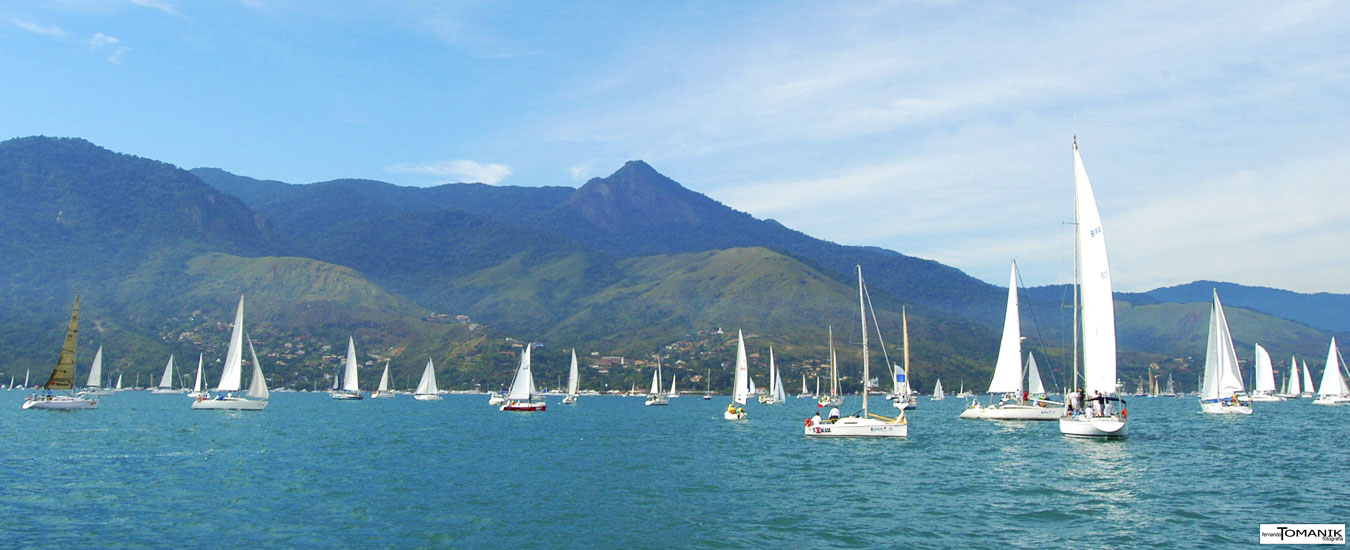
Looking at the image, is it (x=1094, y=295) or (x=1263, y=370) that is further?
(x=1263, y=370)

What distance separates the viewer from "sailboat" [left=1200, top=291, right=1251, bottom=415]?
103125 mm

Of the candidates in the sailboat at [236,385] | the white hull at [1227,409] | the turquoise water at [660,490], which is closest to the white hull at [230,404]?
the sailboat at [236,385]

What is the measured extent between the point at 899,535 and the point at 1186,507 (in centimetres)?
1320

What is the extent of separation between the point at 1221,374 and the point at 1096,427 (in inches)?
2294

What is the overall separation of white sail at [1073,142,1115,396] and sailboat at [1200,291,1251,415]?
5265 centimetres

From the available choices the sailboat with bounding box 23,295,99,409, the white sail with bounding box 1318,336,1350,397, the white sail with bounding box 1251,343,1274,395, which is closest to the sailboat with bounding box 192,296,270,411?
the sailboat with bounding box 23,295,99,409

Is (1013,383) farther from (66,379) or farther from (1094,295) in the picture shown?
(66,379)

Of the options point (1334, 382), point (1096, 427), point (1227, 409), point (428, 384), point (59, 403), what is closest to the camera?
point (1096, 427)

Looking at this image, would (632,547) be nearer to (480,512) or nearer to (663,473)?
(480,512)

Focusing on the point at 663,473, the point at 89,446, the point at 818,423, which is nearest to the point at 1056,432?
the point at 818,423

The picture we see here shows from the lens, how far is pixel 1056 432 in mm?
75438

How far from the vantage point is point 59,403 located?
103 metres

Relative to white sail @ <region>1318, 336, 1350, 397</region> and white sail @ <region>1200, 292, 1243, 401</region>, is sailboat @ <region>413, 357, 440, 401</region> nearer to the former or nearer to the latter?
white sail @ <region>1200, 292, 1243, 401</region>

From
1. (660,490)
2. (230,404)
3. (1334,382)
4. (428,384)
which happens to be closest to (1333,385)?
(1334,382)
